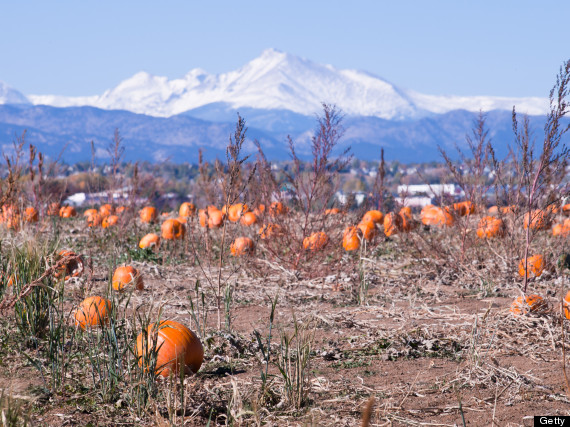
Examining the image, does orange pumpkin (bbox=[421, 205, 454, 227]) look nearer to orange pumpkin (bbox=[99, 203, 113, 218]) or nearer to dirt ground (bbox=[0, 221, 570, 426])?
dirt ground (bbox=[0, 221, 570, 426])

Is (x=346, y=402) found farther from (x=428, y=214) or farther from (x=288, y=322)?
(x=428, y=214)

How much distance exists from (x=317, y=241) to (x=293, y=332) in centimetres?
245

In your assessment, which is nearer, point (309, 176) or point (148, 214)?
point (309, 176)

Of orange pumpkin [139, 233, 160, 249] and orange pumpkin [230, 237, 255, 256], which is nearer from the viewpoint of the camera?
orange pumpkin [230, 237, 255, 256]

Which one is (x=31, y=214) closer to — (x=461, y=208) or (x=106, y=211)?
(x=106, y=211)

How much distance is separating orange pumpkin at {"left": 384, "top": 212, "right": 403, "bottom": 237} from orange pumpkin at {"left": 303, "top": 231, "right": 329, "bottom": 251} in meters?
1.88

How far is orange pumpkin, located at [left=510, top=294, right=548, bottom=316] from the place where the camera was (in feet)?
17.4

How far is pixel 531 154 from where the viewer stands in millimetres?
5953

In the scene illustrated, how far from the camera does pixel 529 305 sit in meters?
5.29

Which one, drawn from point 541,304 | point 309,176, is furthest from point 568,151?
point 309,176

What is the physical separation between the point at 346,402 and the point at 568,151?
346 cm

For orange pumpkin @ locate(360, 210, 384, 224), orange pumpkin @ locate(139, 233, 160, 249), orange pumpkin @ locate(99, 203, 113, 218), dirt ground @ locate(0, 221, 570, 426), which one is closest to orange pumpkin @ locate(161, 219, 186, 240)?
orange pumpkin @ locate(139, 233, 160, 249)

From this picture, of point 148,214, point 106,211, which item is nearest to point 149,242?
point 106,211

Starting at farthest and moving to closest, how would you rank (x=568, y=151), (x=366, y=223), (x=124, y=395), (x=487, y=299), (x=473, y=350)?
1. (x=366, y=223)
2. (x=487, y=299)
3. (x=568, y=151)
4. (x=473, y=350)
5. (x=124, y=395)
